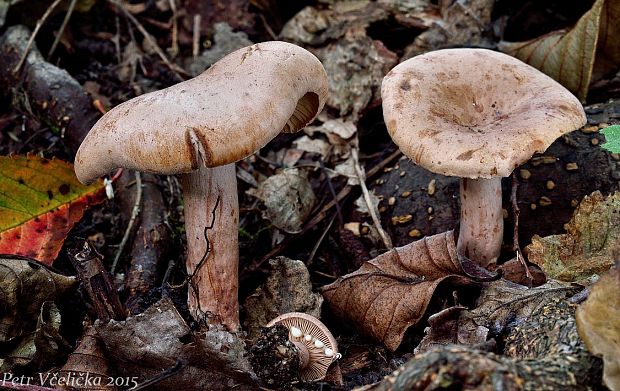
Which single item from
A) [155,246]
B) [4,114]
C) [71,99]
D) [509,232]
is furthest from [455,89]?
[4,114]

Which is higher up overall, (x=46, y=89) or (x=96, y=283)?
(x=46, y=89)

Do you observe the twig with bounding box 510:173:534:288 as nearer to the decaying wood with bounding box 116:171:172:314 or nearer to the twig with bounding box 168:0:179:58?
the decaying wood with bounding box 116:171:172:314

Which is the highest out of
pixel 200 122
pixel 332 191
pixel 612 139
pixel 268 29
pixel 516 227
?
pixel 200 122

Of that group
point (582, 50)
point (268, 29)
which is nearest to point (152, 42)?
point (268, 29)

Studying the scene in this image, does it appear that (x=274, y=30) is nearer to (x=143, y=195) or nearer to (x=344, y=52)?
(x=344, y=52)

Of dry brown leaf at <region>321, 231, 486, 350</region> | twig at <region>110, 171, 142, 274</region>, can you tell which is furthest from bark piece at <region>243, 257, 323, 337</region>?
twig at <region>110, 171, 142, 274</region>

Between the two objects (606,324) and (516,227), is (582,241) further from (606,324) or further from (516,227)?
(606,324)

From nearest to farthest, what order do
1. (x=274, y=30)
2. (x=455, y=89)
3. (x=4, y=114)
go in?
(x=455, y=89)
(x=4, y=114)
(x=274, y=30)
